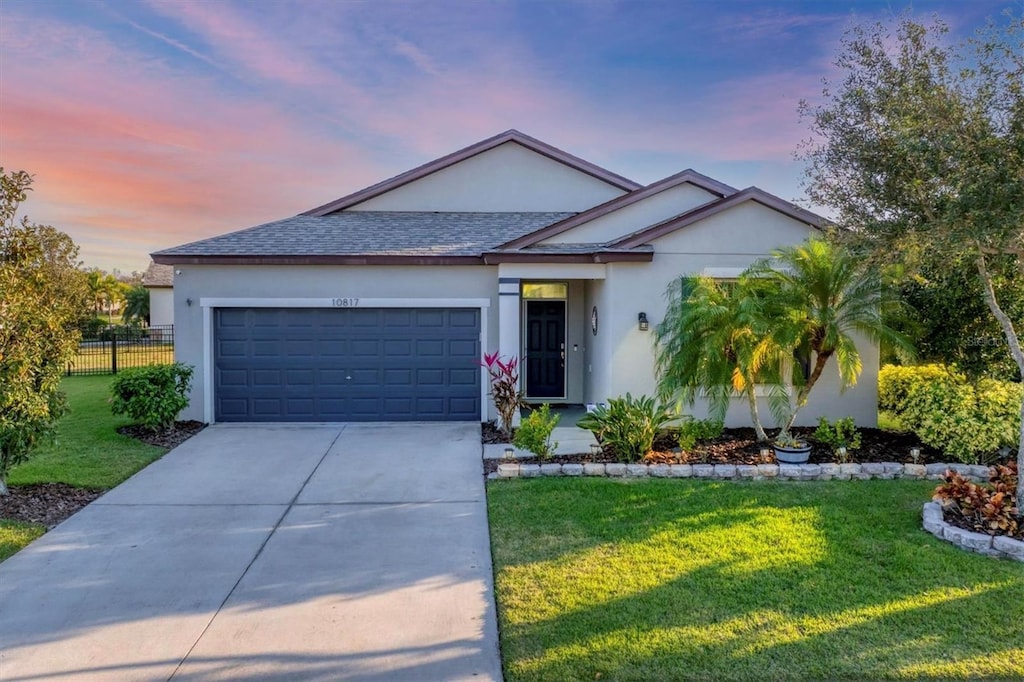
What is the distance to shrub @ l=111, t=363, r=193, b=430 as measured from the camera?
9656mm

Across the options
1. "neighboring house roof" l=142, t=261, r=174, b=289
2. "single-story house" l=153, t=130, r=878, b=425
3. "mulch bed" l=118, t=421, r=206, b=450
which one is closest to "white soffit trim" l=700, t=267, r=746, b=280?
"single-story house" l=153, t=130, r=878, b=425

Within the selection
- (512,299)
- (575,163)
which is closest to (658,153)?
(575,163)

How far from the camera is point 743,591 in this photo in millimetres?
4457

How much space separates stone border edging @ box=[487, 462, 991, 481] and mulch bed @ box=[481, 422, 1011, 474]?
410 millimetres

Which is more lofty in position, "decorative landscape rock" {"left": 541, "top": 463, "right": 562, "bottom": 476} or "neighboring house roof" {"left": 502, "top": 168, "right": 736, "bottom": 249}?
"neighboring house roof" {"left": 502, "top": 168, "right": 736, "bottom": 249}

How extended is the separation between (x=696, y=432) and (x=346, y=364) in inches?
257

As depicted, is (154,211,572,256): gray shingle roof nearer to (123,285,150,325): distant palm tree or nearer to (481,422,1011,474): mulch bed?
(481,422,1011,474): mulch bed

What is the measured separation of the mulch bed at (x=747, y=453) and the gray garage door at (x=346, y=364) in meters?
3.21

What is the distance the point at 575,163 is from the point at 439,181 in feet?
11.1

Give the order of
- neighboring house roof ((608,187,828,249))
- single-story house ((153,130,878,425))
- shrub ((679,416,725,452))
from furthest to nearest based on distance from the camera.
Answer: single-story house ((153,130,878,425)) < neighboring house roof ((608,187,828,249)) < shrub ((679,416,725,452))

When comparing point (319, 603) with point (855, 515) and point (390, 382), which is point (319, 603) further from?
point (390, 382)

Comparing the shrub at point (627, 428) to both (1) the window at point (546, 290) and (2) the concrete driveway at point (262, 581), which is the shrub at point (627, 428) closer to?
(2) the concrete driveway at point (262, 581)

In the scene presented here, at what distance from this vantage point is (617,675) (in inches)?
136

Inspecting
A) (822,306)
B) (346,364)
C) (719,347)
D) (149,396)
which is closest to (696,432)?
(719,347)
